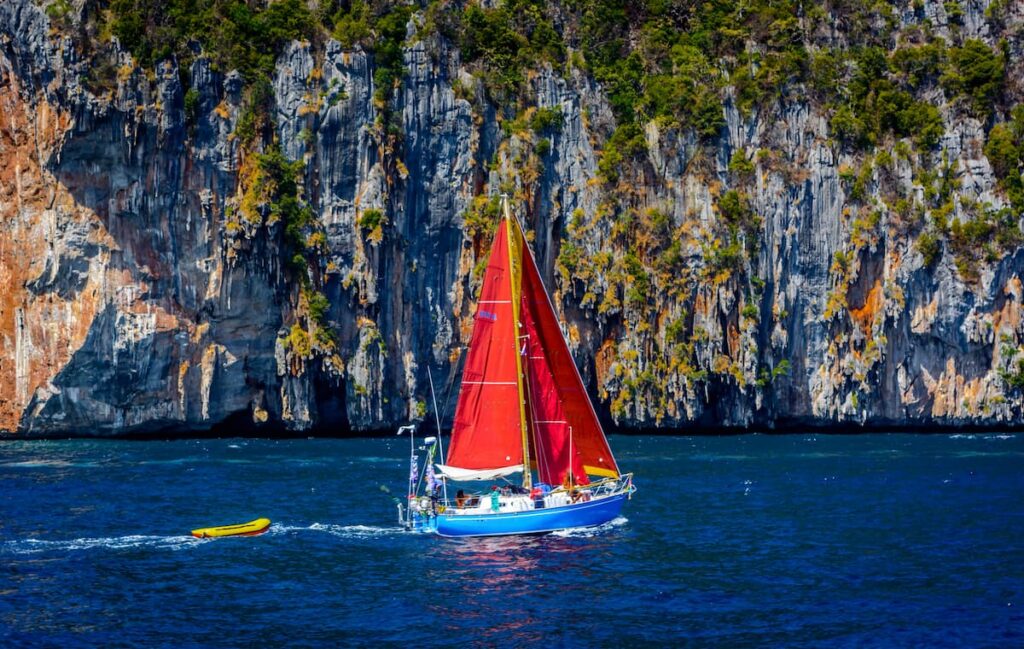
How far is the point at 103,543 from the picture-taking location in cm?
4566

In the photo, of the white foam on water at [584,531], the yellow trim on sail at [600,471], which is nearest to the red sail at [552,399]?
the yellow trim on sail at [600,471]

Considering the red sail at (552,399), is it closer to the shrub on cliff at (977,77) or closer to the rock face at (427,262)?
the rock face at (427,262)

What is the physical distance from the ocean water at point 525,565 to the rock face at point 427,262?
20428 millimetres

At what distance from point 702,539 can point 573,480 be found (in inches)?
231

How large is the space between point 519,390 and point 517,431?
1.76m

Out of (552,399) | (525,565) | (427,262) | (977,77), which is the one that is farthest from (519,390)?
(977,77)

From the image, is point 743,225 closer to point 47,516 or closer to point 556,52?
point 556,52

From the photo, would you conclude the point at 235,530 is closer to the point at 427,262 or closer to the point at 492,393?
the point at 492,393

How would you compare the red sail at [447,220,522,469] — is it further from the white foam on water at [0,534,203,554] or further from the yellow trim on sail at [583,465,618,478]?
the white foam on water at [0,534,203,554]

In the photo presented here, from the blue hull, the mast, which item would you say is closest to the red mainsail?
the mast

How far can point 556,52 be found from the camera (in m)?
102

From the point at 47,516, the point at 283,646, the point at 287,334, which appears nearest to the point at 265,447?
the point at 287,334

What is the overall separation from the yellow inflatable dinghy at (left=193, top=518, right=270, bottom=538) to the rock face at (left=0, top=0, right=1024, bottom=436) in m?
39.4

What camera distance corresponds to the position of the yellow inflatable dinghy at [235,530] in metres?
47.5
